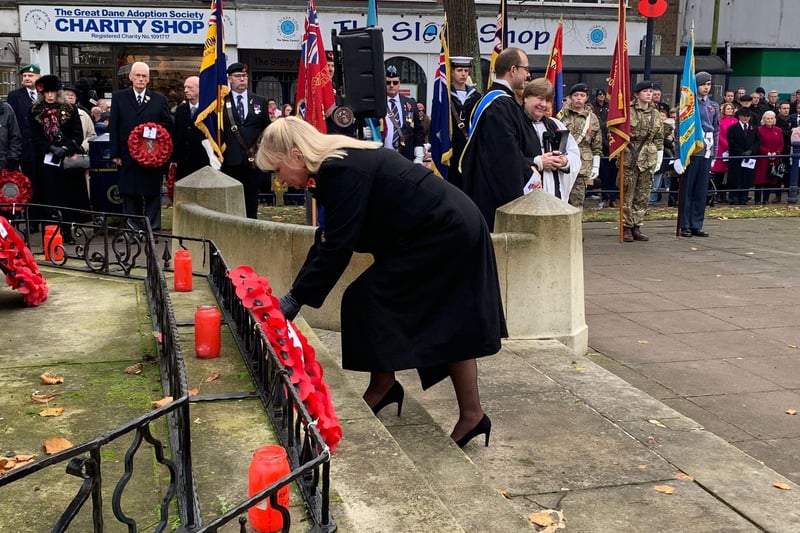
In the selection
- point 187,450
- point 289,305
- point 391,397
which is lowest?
point 391,397

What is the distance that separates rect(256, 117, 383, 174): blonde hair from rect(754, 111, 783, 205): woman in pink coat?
15.0 metres

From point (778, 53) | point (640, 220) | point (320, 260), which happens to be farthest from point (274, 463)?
point (778, 53)

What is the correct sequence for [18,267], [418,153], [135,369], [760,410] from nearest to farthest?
[135,369] < [760,410] < [18,267] < [418,153]

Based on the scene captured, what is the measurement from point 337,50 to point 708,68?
1511cm

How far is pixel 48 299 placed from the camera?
21.9 ft

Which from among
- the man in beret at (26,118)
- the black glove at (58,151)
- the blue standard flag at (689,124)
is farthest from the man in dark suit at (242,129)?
the blue standard flag at (689,124)

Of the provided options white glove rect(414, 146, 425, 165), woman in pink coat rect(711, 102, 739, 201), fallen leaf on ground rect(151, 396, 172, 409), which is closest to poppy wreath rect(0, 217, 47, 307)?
fallen leaf on ground rect(151, 396, 172, 409)

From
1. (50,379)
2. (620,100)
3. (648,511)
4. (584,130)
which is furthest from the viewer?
(584,130)

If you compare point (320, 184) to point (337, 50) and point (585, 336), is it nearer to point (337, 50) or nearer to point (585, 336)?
point (585, 336)

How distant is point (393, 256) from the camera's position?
4.28 metres

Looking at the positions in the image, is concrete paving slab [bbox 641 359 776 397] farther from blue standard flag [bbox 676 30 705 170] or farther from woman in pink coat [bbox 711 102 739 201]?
woman in pink coat [bbox 711 102 739 201]

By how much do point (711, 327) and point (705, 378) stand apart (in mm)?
1567

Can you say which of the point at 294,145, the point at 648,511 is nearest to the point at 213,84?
the point at 294,145

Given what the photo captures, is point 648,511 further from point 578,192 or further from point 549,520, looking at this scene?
→ point 578,192
